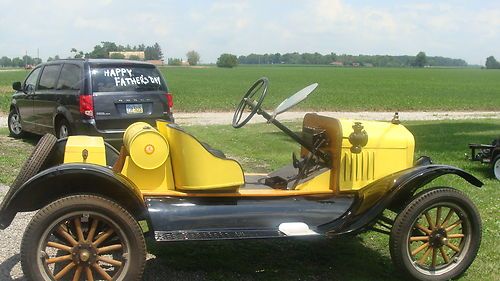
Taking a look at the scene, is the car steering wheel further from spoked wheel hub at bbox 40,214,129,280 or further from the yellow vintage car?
spoked wheel hub at bbox 40,214,129,280

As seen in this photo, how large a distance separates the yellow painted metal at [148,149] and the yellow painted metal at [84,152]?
41 cm

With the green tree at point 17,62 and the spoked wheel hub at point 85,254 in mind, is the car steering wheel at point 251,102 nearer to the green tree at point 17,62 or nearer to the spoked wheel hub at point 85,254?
the spoked wheel hub at point 85,254

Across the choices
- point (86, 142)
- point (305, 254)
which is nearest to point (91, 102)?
point (86, 142)

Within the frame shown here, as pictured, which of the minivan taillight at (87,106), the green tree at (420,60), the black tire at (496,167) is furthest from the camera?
the green tree at (420,60)

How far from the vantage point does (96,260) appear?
152 inches

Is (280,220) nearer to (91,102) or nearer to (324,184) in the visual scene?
(324,184)

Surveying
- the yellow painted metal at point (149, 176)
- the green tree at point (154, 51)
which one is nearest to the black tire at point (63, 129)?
the yellow painted metal at point (149, 176)

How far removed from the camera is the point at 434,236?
443cm

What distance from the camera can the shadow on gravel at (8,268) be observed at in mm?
4309

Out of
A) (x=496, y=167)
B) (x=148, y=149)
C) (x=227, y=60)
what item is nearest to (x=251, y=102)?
(x=148, y=149)

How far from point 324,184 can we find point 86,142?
6.50 ft

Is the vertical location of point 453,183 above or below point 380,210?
below

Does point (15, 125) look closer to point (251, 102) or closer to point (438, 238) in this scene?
point (251, 102)

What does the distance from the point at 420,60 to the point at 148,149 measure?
599 feet
